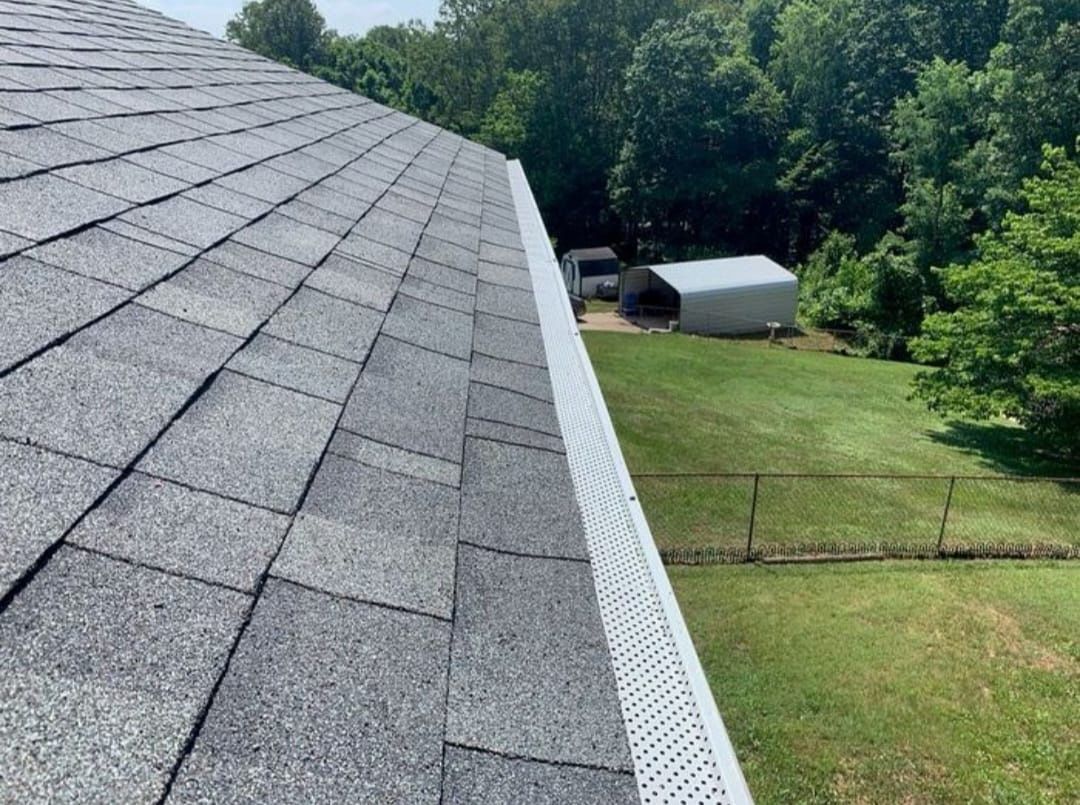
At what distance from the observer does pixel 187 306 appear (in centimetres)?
262

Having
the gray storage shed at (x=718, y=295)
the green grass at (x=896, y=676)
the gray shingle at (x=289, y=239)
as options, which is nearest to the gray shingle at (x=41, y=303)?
the gray shingle at (x=289, y=239)

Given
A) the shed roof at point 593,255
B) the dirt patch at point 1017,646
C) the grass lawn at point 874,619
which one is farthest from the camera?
the shed roof at point 593,255

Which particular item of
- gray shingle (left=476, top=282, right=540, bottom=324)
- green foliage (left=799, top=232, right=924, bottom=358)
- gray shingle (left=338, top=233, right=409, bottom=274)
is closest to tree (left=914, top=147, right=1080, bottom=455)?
green foliage (left=799, top=232, right=924, bottom=358)

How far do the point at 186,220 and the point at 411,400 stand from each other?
148 cm

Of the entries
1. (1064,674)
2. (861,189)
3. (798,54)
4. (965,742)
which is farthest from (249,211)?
(798,54)

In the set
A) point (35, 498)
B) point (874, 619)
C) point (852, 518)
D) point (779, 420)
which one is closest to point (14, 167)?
point (35, 498)

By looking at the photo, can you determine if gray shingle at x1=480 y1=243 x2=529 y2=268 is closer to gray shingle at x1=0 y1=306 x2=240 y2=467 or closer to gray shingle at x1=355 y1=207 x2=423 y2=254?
gray shingle at x1=355 y1=207 x2=423 y2=254

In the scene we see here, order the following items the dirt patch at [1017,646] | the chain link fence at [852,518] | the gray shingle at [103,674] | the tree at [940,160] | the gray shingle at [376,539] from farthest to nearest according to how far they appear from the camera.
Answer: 1. the tree at [940,160]
2. the chain link fence at [852,518]
3. the dirt patch at [1017,646]
4. the gray shingle at [376,539]
5. the gray shingle at [103,674]

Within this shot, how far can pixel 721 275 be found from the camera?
94.6 ft

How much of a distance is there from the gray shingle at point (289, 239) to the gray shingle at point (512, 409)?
1165 mm

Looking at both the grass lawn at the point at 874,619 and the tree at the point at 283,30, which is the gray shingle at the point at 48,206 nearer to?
the grass lawn at the point at 874,619

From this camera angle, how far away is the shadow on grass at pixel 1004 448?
14664 mm

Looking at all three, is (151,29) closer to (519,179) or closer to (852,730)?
(519,179)

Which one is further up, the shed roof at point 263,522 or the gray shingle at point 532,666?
the shed roof at point 263,522
